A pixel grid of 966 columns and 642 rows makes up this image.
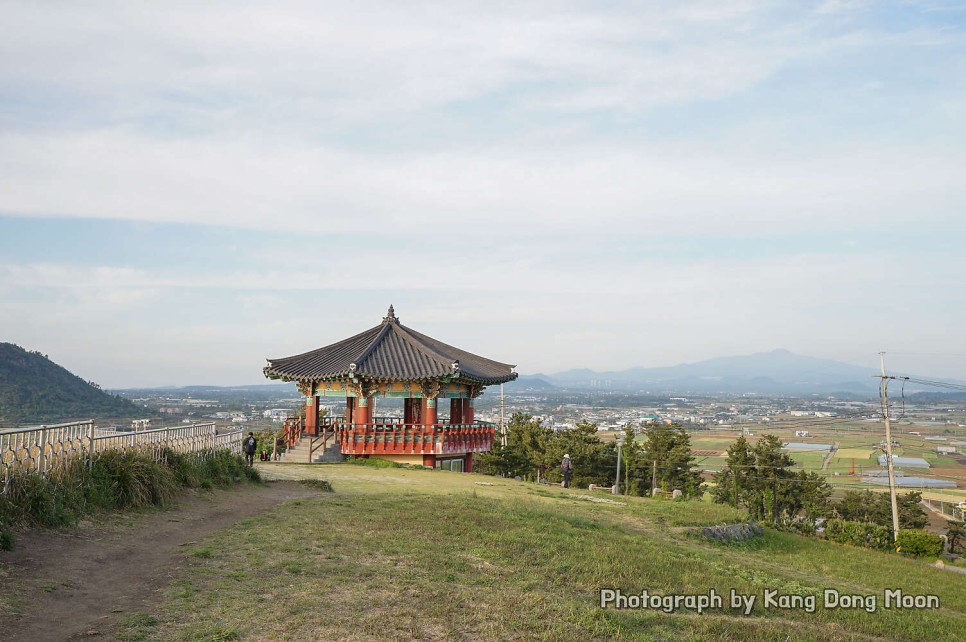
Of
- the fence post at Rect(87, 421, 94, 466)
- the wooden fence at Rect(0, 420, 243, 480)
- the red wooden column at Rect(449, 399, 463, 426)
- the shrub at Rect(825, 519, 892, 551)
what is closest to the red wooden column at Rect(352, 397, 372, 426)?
the red wooden column at Rect(449, 399, 463, 426)

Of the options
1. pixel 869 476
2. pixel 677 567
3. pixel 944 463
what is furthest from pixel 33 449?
pixel 944 463

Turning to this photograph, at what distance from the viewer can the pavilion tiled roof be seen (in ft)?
81.8

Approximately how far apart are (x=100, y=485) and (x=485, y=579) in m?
6.37

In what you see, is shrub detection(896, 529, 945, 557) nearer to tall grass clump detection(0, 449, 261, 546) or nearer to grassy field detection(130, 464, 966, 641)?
grassy field detection(130, 464, 966, 641)

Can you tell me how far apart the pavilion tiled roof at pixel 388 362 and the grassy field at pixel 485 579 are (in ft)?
32.3

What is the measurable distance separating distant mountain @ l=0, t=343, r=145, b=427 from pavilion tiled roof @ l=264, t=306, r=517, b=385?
542 inches

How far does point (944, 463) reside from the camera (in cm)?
7894

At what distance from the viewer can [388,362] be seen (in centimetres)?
2578

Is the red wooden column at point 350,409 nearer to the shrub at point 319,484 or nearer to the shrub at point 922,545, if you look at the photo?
the shrub at point 319,484

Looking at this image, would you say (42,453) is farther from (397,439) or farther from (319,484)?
(397,439)

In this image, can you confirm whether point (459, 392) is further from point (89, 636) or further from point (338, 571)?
point (89, 636)

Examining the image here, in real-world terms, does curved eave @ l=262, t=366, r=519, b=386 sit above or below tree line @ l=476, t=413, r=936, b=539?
above

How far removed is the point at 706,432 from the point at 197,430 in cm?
9774

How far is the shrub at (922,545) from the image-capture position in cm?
2355
